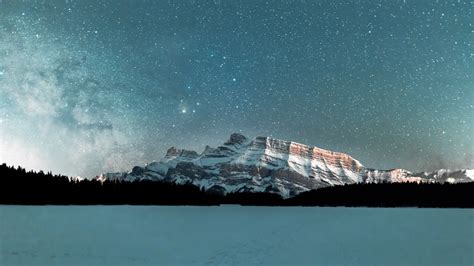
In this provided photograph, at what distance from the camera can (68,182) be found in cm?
16725

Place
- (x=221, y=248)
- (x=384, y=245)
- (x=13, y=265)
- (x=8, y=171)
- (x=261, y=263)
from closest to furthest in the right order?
(x=13, y=265)
(x=261, y=263)
(x=221, y=248)
(x=384, y=245)
(x=8, y=171)

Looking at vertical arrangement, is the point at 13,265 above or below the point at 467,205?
below

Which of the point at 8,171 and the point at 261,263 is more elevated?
the point at 8,171

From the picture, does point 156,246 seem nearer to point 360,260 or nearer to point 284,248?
point 284,248

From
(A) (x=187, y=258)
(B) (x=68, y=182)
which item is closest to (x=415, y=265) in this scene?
(A) (x=187, y=258)

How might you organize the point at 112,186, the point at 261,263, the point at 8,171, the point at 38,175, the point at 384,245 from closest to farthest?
1. the point at 261,263
2. the point at 384,245
3. the point at 8,171
4. the point at 38,175
5. the point at 112,186

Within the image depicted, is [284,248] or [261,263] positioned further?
[284,248]

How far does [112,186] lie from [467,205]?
151714mm

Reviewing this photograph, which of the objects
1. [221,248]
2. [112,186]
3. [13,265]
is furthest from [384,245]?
[112,186]

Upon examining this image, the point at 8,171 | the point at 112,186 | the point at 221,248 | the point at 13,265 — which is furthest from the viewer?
the point at 112,186

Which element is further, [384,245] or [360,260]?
[384,245]

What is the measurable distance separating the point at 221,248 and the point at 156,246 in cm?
478

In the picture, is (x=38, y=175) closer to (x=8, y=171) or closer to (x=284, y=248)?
(x=8, y=171)

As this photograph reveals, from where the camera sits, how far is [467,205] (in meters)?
194
